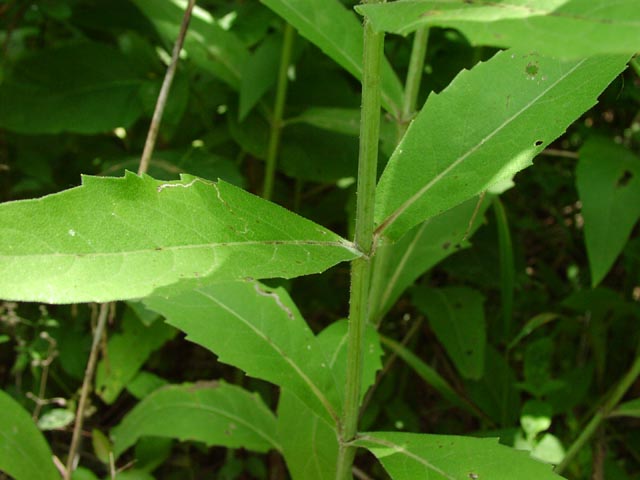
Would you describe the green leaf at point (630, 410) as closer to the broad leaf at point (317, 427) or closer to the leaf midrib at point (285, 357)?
the broad leaf at point (317, 427)

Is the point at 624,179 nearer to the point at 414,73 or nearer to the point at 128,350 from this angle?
the point at 414,73

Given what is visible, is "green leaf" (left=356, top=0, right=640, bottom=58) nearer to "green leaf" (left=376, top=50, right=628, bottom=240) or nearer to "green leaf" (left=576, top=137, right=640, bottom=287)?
"green leaf" (left=376, top=50, right=628, bottom=240)

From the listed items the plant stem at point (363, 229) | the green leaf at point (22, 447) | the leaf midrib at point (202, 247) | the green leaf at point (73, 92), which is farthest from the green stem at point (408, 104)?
the green leaf at point (73, 92)

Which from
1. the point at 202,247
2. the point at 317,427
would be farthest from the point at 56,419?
the point at 202,247

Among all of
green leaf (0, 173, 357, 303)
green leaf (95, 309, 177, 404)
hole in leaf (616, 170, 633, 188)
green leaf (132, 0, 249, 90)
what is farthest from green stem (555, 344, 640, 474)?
green leaf (132, 0, 249, 90)

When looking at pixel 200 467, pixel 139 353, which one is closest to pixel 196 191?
pixel 139 353
